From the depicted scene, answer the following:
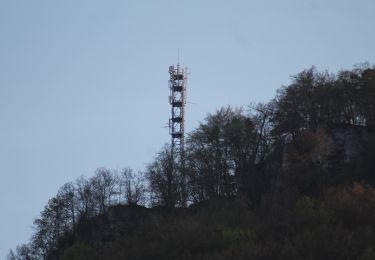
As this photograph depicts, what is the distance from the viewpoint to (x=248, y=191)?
50719 millimetres

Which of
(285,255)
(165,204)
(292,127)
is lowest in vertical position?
(285,255)

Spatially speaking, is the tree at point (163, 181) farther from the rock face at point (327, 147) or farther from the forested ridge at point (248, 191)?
the rock face at point (327, 147)

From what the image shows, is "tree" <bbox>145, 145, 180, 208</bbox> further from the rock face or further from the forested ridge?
the rock face

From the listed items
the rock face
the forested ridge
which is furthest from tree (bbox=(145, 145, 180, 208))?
the rock face

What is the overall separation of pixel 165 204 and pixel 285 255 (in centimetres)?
2018

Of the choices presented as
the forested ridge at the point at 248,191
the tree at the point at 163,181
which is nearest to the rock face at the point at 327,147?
the forested ridge at the point at 248,191

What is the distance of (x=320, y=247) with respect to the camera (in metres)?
33.5

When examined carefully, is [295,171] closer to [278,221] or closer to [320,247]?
[278,221]

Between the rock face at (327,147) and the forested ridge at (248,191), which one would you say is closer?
the forested ridge at (248,191)

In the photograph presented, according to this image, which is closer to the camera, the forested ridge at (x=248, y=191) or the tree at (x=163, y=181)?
the forested ridge at (x=248, y=191)

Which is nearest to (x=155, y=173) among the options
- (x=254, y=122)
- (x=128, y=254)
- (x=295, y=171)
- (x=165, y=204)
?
(x=165, y=204)

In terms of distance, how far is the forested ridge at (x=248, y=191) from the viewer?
124 ft

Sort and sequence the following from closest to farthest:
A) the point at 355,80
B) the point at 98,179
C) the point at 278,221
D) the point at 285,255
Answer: the point at 285,255, the point at 278,221, the point at 355,80, the point at 98,179

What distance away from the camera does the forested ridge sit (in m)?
37.7
